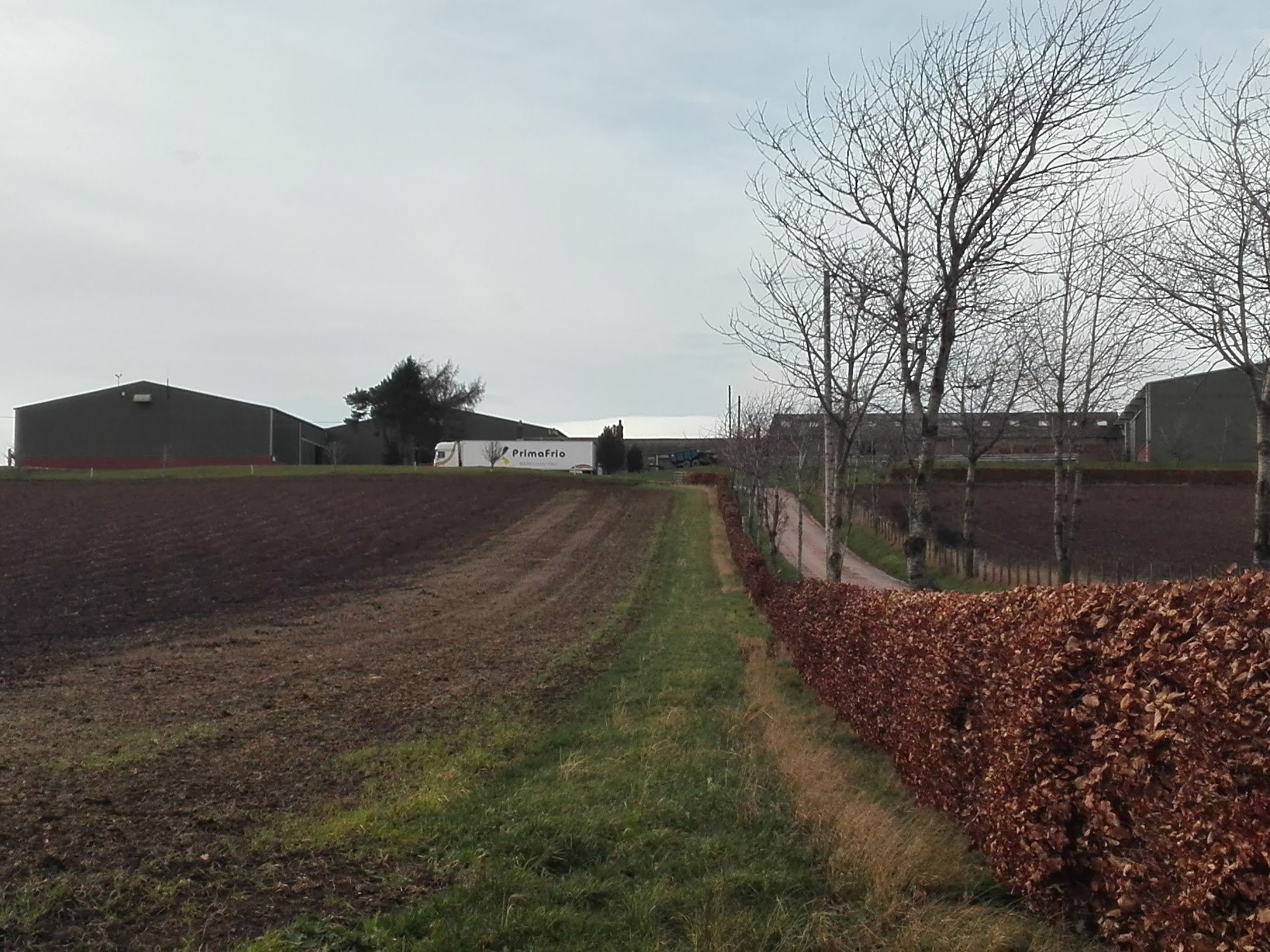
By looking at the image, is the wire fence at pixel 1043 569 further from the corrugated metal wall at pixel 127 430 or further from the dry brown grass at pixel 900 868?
the corrugated metal wall at pixel 127 430

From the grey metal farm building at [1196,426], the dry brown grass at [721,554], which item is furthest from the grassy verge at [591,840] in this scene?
the grey metal farm building at [1196,426]

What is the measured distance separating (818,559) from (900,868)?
2887 cm

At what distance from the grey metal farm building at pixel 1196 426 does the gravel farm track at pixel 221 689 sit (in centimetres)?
2643

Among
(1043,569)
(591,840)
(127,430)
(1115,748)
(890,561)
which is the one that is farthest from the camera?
(127,430)

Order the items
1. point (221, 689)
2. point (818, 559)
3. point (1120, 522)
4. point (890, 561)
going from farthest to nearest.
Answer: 1. point (1120, 522)
2. point (818, 559)
3. point (890, 561)
4. point (221, 689)

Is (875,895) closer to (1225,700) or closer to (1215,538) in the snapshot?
(1225,700)

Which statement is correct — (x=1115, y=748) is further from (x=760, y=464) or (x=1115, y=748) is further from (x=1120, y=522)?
(x=1120, y=522)

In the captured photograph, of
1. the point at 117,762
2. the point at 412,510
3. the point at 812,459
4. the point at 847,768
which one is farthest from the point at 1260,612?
the point at 412,510

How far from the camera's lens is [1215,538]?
30766 millimetres

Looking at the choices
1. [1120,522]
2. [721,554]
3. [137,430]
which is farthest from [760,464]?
[137,430]

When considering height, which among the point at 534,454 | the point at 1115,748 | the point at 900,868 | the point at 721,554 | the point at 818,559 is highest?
the point at 534,454

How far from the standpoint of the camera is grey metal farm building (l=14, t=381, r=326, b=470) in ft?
216

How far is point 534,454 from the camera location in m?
67.8

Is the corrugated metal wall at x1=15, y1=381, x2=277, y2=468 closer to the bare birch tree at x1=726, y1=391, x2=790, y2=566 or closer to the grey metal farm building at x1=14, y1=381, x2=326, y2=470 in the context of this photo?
the grey metal farm building at x1=14, y1=381, x2=326, y2=470
